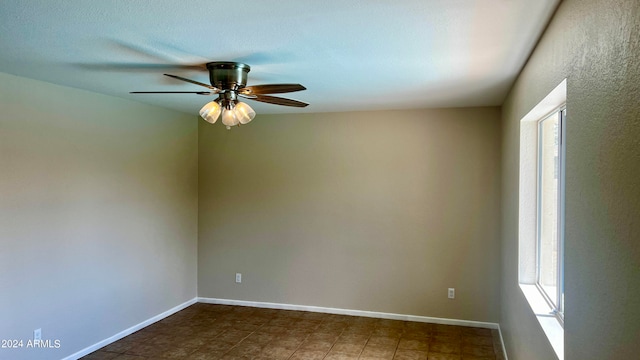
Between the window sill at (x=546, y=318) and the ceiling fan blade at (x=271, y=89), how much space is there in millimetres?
1844

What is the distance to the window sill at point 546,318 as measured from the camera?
1.88m

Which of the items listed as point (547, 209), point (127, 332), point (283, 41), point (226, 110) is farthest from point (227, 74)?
point (127, 332)

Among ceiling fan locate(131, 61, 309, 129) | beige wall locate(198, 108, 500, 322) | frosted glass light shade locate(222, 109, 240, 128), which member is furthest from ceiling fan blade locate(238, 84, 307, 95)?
beige wall locate(198, 108, 500, 322)

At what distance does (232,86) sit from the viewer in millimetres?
2771

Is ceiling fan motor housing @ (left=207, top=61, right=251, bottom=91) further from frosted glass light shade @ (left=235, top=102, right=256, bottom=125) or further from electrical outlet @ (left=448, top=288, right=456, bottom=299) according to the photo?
electrical outlet @ (left=448, top=288, right=456, bottom=299)

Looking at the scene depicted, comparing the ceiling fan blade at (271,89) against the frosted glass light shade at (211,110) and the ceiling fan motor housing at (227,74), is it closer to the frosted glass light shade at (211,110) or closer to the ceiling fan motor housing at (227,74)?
the ceiling fan motor housing at (227,74)

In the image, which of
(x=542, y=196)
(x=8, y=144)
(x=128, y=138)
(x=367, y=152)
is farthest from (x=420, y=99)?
(x=8, y=144)

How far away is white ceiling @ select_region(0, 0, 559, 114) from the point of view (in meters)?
1.85

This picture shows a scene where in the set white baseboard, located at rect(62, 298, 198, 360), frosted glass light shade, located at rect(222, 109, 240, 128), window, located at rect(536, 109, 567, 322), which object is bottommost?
white baseboard, located at rect(62, 298, 198, 360)

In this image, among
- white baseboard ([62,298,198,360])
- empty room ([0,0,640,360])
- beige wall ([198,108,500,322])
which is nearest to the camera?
empty room ([0,0,640,360])

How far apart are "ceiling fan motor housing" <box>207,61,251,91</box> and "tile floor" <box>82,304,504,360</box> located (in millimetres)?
2397

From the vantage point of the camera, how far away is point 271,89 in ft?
8.70

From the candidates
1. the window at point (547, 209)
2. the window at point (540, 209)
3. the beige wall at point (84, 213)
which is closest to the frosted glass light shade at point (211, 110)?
the beige wall at point (84, 213)

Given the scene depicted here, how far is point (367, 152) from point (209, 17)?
3.02m
